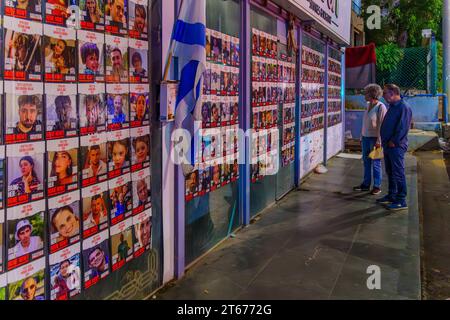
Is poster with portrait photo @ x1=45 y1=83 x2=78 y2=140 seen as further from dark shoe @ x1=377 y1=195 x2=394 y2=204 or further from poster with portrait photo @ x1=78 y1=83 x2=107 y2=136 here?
dark shoe @ x1=377 y1=195 x2=394 y2=204

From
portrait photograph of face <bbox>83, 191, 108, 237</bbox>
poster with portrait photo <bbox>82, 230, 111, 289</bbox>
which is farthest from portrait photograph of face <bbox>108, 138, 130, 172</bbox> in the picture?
poster with portrait photo <bbox>82, 230, 111, 289</bbox>

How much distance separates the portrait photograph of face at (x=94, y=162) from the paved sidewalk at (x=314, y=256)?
1.20 m

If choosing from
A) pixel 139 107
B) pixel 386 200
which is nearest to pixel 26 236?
pixel 139 107

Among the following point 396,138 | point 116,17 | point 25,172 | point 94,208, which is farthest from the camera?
point 396,138

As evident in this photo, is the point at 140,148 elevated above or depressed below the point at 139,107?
below

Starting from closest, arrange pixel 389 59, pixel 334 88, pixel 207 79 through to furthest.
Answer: pixel 207 79 → pixel 334 88 → pixel 389 59

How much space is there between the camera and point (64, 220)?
2709 mm

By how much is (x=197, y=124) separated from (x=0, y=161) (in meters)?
1.75

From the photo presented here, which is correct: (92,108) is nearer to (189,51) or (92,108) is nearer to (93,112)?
(93,112)

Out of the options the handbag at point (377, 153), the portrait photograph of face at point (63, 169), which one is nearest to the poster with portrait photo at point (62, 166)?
the portrait photograph of face at point (63, 169)

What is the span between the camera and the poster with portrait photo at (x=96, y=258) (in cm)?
291

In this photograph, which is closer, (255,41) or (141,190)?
(141,190)

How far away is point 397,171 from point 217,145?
9.93 ft


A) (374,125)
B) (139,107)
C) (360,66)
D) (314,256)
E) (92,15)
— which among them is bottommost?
(314,256)
